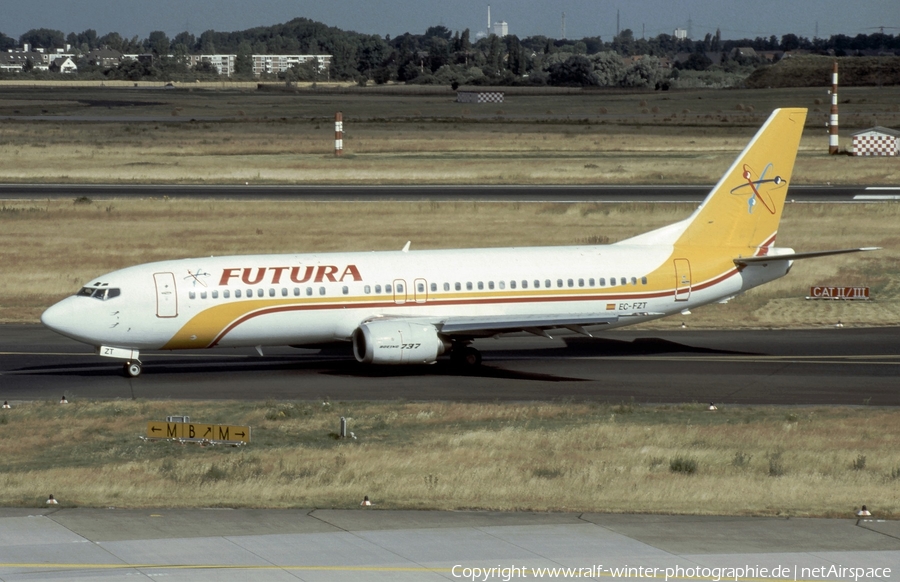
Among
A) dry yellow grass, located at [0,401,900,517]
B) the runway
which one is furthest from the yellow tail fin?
dry yellow grass, located at [0,401,900,517]

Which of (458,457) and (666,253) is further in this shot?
(666,253)

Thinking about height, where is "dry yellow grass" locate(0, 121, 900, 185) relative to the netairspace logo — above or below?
above

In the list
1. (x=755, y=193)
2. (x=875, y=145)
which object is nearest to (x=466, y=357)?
(x=755, y=193)

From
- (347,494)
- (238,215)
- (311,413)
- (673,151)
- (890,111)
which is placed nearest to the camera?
(347,494)

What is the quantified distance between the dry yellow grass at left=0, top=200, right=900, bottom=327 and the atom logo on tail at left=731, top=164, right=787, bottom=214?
6.70m

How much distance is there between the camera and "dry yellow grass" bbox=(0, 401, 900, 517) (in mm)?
22688

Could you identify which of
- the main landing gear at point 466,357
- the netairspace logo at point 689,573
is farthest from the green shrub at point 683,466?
the main landing gear at point 466,357

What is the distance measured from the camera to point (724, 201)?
40688 millimetres

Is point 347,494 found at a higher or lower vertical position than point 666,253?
lower

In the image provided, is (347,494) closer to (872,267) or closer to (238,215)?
(872,267)

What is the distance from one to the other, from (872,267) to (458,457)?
34.7 meters

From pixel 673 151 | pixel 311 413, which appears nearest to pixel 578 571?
pixel 311 413

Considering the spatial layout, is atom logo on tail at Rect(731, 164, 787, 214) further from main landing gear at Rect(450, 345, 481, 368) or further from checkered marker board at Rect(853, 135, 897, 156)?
checkered marker board at Rect(853, 135, 897, 156)

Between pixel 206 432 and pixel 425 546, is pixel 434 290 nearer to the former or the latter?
pixel 206 432
